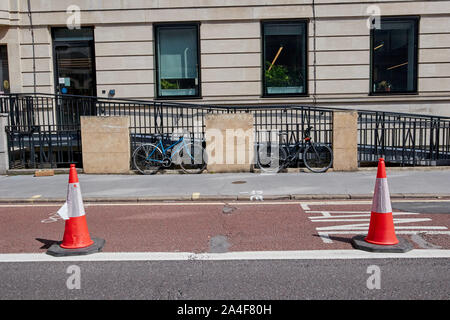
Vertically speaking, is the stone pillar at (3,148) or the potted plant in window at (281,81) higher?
the potted plant in window at (281,81)

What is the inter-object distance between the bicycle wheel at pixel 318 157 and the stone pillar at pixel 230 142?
4.82 feet

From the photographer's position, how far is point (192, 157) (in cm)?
1173

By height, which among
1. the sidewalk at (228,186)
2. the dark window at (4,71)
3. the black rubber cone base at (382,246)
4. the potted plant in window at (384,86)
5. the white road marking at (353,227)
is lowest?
the white road marking at (353,227)

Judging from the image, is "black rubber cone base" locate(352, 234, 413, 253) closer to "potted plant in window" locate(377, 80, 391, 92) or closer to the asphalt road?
the asphalt road

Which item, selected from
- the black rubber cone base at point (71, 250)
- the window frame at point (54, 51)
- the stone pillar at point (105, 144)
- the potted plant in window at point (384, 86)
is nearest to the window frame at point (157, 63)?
the window frame at point (54, 51)

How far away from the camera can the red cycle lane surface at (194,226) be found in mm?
5613

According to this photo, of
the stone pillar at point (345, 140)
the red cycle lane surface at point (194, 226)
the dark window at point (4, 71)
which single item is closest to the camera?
the red cycle lane surface at point (194, 226)

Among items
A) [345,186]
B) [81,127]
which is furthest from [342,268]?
[81,127]

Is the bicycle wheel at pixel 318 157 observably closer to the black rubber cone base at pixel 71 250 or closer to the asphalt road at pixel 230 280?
the asphalt road at pixel 230 280

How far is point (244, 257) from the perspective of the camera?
16.7ft

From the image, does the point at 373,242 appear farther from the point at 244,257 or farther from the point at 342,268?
the point at 244,257

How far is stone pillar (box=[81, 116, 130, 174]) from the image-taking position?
11.5 meters

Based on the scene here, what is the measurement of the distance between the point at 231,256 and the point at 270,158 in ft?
21.8

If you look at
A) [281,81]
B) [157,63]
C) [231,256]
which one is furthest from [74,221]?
[281,81]
